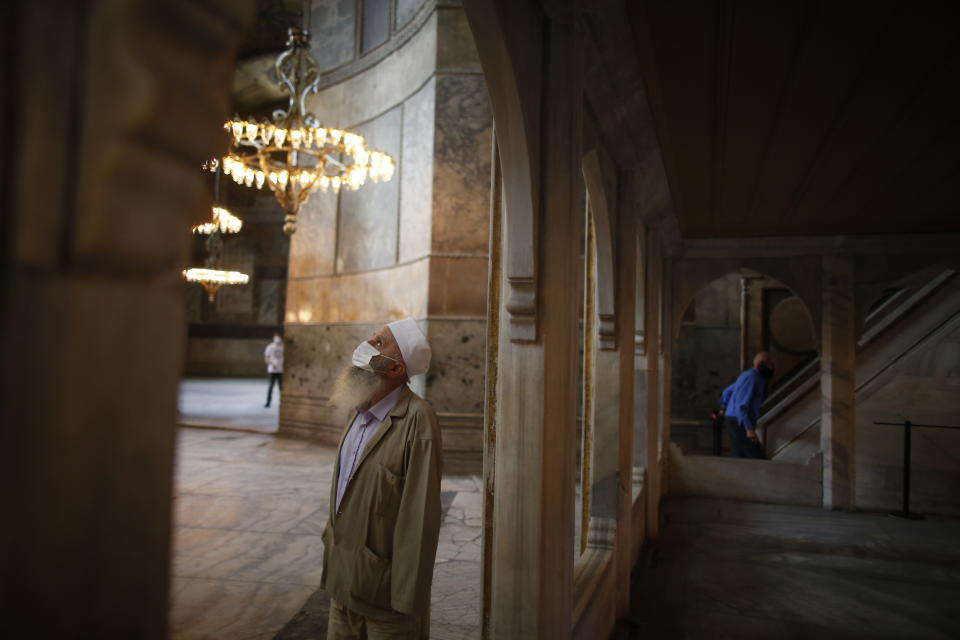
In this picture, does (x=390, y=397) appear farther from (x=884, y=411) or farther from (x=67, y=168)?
(x=884, y=411)

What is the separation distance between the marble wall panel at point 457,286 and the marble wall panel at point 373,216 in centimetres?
111

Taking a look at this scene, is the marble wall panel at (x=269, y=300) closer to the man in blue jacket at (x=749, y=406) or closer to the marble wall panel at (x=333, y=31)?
the marble wall panel at (x=333, y=31)

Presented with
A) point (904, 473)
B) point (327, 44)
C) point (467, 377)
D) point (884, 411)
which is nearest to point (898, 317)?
point (884, 411)

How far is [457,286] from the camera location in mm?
8047

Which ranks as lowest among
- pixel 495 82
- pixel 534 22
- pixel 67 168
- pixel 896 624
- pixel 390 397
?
pixel 896 624

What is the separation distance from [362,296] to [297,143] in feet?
8.92

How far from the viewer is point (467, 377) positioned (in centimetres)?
795

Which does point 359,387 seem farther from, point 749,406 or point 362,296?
point 362,296

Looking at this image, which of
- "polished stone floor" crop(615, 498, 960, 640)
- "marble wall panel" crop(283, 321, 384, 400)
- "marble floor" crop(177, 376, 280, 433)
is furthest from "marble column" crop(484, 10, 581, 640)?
"marble floor" crop(177, 376, 280, 433)

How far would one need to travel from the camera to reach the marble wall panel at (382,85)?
8.46 metres

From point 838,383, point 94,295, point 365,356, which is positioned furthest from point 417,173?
point 94,295

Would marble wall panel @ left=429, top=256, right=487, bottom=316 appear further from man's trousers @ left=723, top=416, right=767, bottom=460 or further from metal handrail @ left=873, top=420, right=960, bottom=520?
metal handrail @ left=873, top=420, right=960, bottom=520

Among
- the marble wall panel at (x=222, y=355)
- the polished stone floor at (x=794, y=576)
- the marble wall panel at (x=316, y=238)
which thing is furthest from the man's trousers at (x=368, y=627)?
the marble wall panel at (x=222, y=355)

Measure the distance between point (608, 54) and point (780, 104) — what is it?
1.46 metres
